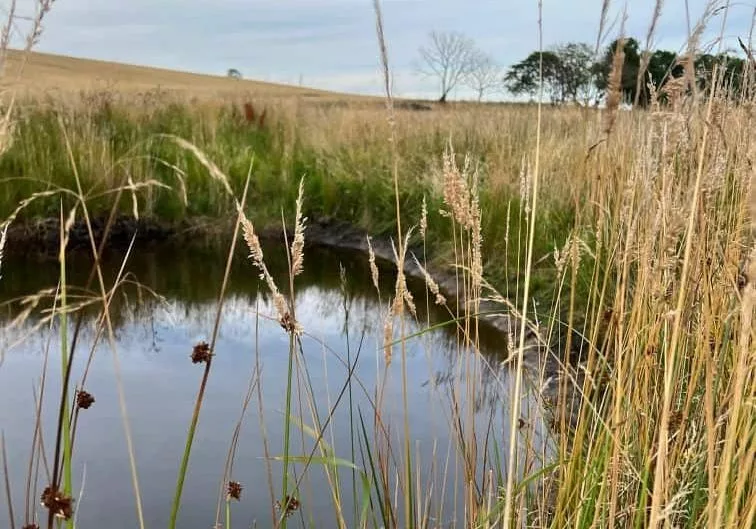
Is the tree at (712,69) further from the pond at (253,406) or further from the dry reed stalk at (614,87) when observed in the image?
the pond at (253,406)

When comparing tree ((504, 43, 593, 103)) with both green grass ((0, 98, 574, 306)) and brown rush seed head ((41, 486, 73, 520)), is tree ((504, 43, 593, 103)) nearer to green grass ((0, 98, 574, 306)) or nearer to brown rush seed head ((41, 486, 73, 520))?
brown rush seed head ((41, 486, 73, 520))

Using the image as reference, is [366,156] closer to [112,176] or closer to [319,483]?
[112,176]

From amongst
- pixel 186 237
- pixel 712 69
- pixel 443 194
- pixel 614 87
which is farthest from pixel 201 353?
pixel 186 237

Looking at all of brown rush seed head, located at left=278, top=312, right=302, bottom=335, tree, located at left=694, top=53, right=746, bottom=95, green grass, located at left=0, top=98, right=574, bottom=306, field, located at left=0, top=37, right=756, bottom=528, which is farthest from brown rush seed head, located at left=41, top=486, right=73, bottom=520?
green grass, located at left=0, top=98, right=574, bottom=306

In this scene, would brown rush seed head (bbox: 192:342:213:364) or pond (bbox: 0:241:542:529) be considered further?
pond (bbox: 0:241:542:529)

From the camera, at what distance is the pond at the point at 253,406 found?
5.09 ft

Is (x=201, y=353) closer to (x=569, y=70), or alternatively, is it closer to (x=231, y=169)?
(x=569, y=70)

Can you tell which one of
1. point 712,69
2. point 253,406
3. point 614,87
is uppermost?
point 712,69

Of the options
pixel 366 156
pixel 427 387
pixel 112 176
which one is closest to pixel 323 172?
pixel 366 156

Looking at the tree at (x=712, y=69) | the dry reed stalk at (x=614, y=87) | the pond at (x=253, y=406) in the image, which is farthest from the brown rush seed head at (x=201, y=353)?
the tree at (x=712, y=69)

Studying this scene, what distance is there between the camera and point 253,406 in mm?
2830

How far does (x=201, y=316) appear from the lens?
4004 mm

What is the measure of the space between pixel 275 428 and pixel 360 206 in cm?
355

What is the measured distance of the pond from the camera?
1.55 meters
